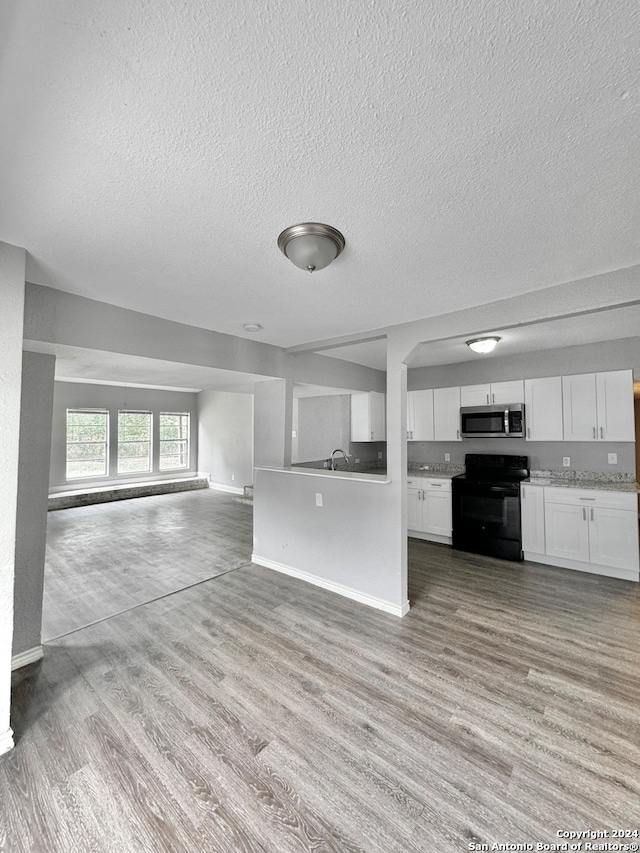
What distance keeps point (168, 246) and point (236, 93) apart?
0.99 metres

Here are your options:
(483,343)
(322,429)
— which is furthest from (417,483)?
(483,343)

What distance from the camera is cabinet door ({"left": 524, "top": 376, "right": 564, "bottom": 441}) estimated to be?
420 centimetres

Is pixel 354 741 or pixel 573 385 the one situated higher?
pixel 573 385

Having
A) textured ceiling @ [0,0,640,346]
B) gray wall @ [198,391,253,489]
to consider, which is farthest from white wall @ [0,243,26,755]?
gray wall @ [198,391,253,489]

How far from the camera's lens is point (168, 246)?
185cm

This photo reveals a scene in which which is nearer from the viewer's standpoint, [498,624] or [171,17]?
[171,17]

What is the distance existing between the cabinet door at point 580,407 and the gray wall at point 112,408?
26.4ft

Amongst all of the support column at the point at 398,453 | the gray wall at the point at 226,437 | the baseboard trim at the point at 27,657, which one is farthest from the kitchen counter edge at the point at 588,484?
the gray wall at the point at 226,437

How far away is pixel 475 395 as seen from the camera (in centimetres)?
479

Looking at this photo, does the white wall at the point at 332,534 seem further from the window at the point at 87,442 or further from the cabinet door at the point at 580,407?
the window at the point at 87,442

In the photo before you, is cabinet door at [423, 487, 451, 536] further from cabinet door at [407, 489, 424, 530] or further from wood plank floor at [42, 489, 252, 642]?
wood plank floor at [42, 489, 252, 642]

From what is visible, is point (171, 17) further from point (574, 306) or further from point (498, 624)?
point (498, 624)

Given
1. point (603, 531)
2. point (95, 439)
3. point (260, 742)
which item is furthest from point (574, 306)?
point (95, 439)

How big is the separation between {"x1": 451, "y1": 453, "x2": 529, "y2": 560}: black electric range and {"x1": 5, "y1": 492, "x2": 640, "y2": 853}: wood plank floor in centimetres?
116
